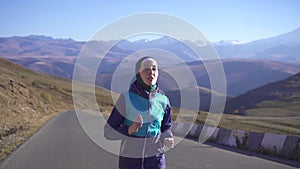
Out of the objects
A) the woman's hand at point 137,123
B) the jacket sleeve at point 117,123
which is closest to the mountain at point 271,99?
the jacket sleeve at point 117,123

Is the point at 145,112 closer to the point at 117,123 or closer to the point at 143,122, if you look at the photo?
the point at 143,122

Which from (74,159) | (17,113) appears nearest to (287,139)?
(74,159)

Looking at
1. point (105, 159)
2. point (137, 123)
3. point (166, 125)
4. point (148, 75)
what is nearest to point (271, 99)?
point (105, 159)

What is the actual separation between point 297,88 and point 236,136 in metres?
140

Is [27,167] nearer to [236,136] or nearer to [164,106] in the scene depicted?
[164,106]

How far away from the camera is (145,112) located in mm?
4176

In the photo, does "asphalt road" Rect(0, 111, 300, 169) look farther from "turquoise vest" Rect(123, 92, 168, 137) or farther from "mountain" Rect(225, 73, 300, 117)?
"mountain" Rect(225, 73, 300, 117)

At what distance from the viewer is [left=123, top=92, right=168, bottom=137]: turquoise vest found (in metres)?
4.16

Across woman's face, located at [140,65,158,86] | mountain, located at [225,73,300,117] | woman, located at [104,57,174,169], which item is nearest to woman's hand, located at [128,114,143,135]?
woman, located at [104,57,174,169]

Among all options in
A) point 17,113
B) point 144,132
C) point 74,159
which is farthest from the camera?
point 17,113

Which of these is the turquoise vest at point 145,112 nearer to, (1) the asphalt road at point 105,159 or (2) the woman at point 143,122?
(2) the woman at point 143,122

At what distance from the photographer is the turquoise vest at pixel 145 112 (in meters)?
4.16

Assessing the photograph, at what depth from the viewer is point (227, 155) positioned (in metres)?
13.1

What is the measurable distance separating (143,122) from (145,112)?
0.35 feet
